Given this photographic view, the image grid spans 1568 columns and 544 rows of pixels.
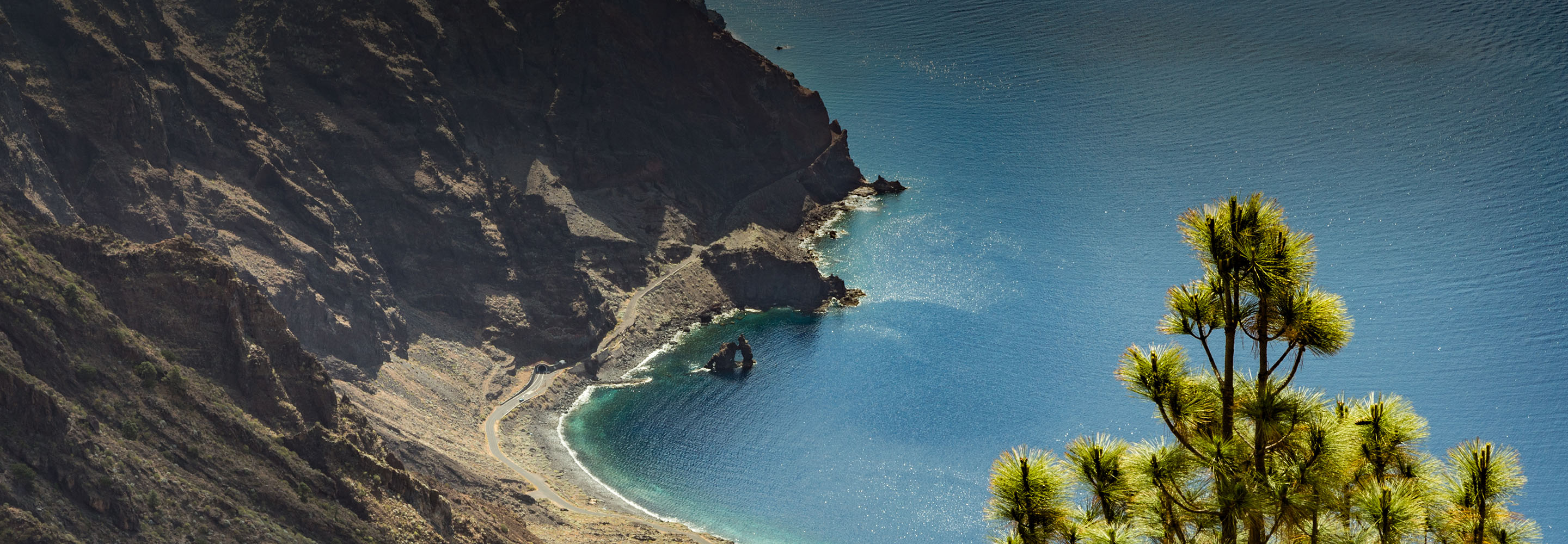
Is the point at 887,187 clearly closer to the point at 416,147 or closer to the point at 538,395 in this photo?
the point at 416,147

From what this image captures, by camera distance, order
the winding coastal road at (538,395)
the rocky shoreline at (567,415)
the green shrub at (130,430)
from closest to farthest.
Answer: the green shrub at (130,430) < the winding coastal road at (538,395) < the rocky shoreline at (567,415)

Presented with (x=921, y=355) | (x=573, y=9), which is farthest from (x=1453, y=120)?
(x=573, y=9)

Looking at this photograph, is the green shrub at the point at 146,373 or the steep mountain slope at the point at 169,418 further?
the green shrub at the point at 146,373

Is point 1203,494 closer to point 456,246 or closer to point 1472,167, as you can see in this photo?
point 456,246

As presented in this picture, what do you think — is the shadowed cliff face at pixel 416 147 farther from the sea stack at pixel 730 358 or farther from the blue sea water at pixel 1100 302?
the blue sea water at pixel 1100 302

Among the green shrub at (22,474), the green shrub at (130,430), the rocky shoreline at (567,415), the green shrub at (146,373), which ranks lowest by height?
the green shrub at (22,474)

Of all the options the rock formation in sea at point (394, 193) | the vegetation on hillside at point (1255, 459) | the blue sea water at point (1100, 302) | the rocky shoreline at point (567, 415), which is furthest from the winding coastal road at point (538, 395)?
the vegetation on hillside at point (1255, 459)
